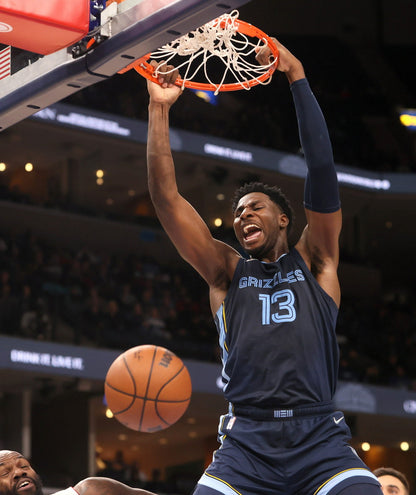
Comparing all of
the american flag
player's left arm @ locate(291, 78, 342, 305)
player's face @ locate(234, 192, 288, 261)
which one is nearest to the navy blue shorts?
player's left arm @ locate(291, 78, 342, 305)

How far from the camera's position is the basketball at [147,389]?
7922mm

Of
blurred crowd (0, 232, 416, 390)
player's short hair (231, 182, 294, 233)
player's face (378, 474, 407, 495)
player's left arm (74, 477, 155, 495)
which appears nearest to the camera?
player's short hair (231, 182, 294, 233)

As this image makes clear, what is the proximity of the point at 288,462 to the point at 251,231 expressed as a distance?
93cm

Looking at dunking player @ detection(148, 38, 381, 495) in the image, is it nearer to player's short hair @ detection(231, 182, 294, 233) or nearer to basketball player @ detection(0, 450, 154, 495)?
player's short hair @ detection(231, 182, 294, 233)

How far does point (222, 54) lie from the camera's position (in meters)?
4.48

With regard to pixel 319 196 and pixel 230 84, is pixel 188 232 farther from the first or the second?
pixel 230 84

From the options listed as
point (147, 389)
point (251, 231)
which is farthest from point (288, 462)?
point (147, 389)


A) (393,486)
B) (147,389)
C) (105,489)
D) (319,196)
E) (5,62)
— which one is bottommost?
(393,486)

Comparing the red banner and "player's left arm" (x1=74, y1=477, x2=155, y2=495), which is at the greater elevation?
the red banner

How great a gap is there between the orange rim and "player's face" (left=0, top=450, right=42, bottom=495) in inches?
78.7

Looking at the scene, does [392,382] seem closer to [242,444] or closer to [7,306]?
[7,306]

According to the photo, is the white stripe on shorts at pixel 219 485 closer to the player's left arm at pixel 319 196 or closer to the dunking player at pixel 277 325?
the dunking player at pixel 277 325

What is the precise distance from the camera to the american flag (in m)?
4.20

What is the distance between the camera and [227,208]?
23.4m
